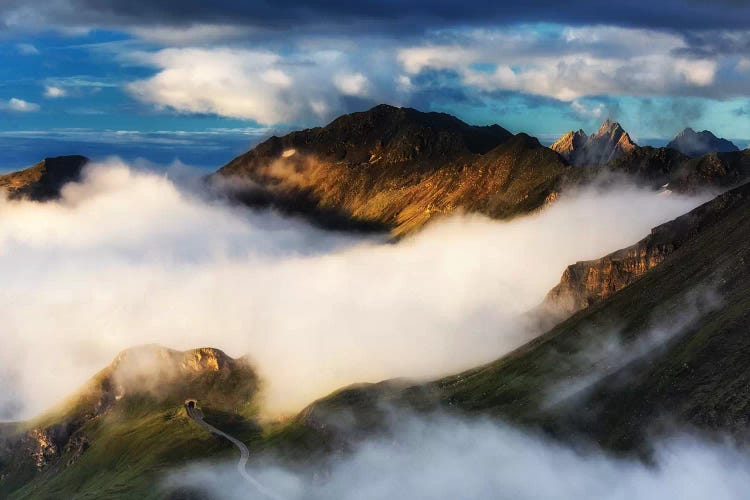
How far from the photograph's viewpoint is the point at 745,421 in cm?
19975

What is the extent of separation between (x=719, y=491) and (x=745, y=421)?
54.8 feet

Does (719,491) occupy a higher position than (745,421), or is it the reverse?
(745,421)

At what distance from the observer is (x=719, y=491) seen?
198750 mm
